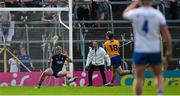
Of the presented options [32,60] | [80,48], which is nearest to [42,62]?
[32,60]

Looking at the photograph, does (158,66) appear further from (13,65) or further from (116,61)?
(13,65)

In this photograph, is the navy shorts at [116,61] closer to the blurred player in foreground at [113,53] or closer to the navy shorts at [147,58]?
the blurred player in foreground at [113,53]

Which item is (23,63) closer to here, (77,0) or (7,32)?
(7,32)

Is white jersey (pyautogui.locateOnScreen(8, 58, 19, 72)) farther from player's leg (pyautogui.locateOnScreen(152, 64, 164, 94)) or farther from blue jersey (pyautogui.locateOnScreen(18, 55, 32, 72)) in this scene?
player's leg (pyautogui.locateOnScreen(152, 64, 164, 94))

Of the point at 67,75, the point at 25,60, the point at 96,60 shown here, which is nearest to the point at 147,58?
the point at 67,75

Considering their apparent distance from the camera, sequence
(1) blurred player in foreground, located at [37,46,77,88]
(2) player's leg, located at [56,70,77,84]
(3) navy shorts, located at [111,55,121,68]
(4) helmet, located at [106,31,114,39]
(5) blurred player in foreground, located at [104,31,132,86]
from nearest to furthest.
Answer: (1) blurred player in foreground, located at [37,46,77,88]
(2) player's leg, located at [56,70,77,84]
(4) helmet, located at [106,31,114,39]
(5) blurred player in foreground, located at [104,31,132,86]
(3) navy shorts, located at [111,55,121,68]

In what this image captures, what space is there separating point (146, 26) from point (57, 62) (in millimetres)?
14828

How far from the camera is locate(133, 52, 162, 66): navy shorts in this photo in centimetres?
1348

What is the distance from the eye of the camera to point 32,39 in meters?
30.3

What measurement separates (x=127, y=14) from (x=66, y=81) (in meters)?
16.3

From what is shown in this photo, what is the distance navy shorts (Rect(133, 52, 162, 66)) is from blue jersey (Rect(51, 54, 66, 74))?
47.4ft

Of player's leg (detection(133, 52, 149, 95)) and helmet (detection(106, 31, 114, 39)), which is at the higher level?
player's leg (detection(133, 52, 149, 95))

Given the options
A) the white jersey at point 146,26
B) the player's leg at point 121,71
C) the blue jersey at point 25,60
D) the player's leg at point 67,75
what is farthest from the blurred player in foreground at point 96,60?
the white jersey at point 146,26

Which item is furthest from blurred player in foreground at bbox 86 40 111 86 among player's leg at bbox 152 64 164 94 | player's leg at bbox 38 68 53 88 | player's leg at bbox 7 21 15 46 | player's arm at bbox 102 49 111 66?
player's leg at bbox 152 64 164 94
